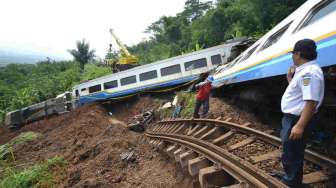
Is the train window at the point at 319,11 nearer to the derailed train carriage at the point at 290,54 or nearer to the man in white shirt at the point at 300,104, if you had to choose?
the derailed train carriage at the point at 290,54

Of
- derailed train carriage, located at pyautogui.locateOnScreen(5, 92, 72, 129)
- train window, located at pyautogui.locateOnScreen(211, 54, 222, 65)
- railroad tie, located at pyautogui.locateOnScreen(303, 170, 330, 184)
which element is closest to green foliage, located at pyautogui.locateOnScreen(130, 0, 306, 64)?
train window, located at pyautogui.locateOnScreen(211, 54, 222, 65)

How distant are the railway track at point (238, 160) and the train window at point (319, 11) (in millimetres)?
1851

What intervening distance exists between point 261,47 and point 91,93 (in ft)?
64.5

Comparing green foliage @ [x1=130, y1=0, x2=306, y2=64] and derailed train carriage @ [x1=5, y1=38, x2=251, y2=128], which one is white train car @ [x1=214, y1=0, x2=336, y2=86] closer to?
derailed train carriage @ [x1=5, y1=38, x2=251, y2=128]

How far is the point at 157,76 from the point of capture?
21.4 metres

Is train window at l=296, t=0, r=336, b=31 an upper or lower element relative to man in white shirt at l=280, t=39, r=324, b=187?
upper

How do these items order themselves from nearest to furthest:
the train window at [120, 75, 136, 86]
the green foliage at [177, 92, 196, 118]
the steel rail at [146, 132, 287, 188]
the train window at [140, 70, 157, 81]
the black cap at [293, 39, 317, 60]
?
the black cap at [293, 39, 317, 60]
the steel rail at [146, 132, 287, 188]
the green foliage at [177, 92, 196, 118]
the train window at [140, 70, 157, 81]
the train window at [120, 75, 136, 86]

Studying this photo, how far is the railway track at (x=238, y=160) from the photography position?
4043 mm

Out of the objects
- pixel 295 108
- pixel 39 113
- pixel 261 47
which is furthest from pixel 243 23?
pixel 295 108

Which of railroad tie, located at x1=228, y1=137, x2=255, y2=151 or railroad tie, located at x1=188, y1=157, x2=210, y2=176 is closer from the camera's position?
railroad tie, located at x1=188, y1=157, x2=210, y2=176

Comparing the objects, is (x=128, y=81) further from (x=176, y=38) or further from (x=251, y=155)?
(x=176, y=38)

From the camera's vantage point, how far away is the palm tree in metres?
60.9

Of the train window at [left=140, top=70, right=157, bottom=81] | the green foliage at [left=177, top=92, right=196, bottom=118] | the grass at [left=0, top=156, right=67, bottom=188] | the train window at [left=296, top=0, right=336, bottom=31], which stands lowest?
the grass at [left=0, top=156, right=67, bottom=188]

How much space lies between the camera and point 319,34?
3916mm
